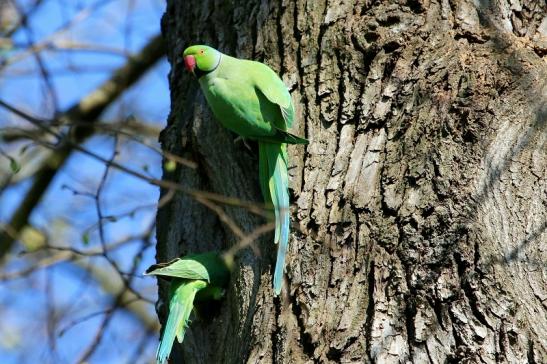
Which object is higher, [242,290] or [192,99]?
[192,99]

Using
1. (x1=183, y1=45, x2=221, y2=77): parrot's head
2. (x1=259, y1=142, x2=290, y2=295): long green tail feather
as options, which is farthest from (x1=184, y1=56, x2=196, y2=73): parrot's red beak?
(x1=259, y1=142, x2=290, y2=295): long green tail feather

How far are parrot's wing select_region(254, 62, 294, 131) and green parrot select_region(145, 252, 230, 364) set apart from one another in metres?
0.64

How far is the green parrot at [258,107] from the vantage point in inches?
109

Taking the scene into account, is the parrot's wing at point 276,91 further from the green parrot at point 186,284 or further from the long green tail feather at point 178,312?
the long green tail feather at point 178,312

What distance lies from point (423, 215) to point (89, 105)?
11.4 ft

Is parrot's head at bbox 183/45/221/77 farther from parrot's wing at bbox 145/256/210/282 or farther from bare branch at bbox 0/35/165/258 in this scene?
bare branch at bbox 0/35/165/258

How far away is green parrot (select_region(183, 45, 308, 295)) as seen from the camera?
9.05 feet

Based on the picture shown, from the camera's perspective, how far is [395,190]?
2.51m

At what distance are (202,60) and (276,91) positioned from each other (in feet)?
1.45

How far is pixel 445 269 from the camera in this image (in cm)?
231

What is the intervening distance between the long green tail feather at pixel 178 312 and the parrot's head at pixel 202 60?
0.89 metres

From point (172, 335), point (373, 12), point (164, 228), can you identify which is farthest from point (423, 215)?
point (164, 228)

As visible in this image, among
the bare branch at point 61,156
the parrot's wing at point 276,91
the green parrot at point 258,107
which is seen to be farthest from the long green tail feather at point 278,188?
the bare branch at point 61,156

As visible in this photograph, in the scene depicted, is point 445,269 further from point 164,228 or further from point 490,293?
point 164,228
